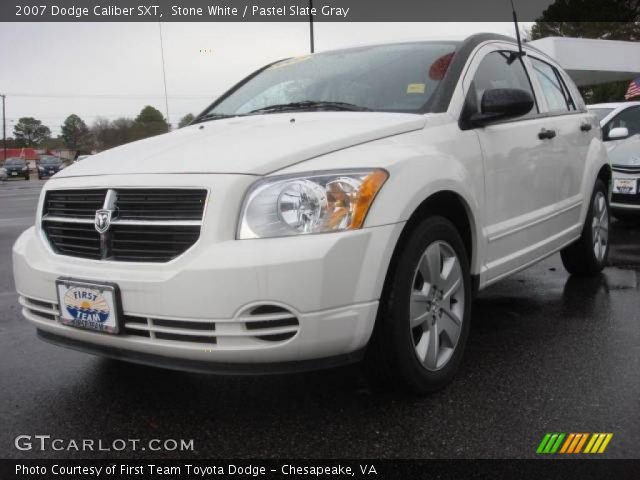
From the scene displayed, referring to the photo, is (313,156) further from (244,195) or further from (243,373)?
(243,373)

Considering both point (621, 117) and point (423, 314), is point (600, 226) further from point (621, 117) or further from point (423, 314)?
point (621, 117)

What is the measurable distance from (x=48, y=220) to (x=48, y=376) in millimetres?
820

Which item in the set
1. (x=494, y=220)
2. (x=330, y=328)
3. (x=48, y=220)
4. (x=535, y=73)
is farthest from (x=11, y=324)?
(x=535, y=73)

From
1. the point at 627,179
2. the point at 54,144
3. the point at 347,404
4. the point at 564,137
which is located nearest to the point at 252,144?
the point at 347,404

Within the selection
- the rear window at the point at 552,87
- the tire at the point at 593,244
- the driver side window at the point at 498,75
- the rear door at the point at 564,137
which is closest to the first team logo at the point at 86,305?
the driver side window at the point at 498,75

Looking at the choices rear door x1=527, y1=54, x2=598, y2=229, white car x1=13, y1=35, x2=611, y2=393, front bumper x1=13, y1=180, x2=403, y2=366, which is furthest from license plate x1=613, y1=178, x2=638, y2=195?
front bumper x1=13, y1=180, x2=403, y2=366

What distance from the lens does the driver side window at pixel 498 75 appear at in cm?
327

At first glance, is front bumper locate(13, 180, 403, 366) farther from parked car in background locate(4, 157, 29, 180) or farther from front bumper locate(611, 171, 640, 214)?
parked car in background locate(4, 157, 29, 180)

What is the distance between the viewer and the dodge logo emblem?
2.39m

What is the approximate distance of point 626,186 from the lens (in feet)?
23.2

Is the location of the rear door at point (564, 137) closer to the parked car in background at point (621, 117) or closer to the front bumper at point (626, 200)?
the front bumper at point (626, 200)

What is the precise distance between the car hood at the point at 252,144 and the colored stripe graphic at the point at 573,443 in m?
1.35

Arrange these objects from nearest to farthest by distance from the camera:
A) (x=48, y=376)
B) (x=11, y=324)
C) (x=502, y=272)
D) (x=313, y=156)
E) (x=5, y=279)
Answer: (x=313, y=156)
(x=48, y=376)
(x=502, y=272)
(x=11, y=324)
(x=5, y=279)

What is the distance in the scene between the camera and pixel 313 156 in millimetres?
2354
